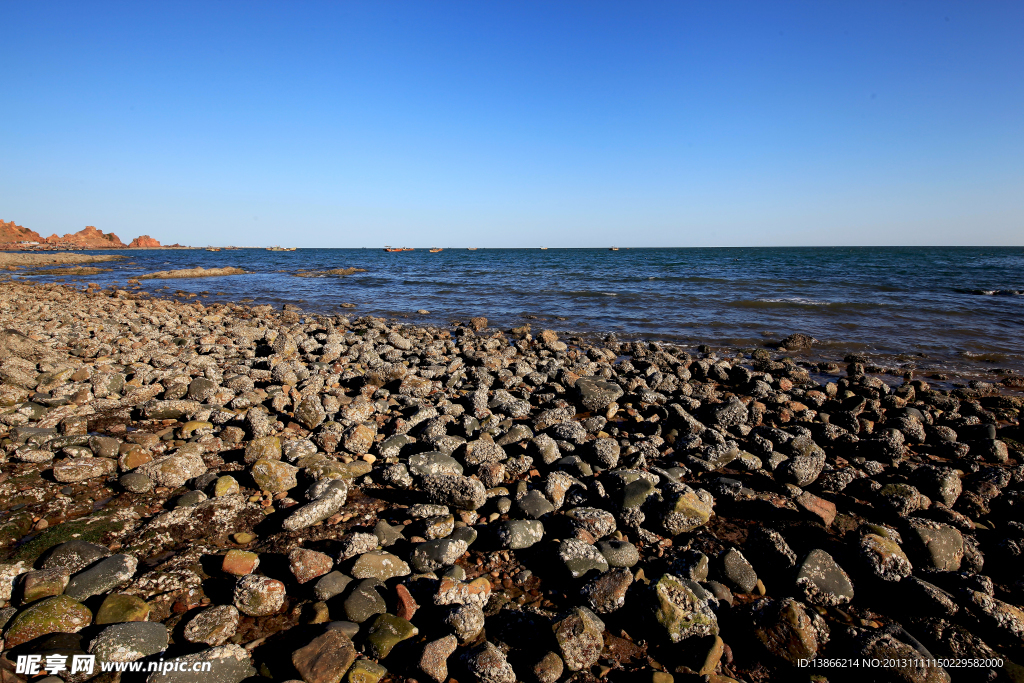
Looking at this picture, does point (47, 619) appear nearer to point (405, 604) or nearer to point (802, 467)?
point (405, 604)

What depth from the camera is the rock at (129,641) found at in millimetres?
2172

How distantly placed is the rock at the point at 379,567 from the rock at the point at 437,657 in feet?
2.10

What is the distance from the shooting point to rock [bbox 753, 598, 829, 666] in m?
2.42

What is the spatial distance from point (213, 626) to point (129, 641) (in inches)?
13.7

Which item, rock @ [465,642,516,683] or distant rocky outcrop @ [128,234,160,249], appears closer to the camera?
rock @ [465,642,516,683]

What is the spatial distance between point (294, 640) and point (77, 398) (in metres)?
4.85

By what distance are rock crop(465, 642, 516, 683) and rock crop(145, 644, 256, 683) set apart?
1040 millimetres

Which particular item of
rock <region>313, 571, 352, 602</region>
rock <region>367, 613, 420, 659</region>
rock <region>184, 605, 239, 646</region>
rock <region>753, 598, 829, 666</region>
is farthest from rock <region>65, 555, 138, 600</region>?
rock <region>753, 598, 829, 666</region>

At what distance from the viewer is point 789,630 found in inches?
96.7

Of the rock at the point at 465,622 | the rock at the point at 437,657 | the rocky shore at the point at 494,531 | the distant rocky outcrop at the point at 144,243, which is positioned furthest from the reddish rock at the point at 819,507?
the distant rocky outcrop at the point at 144,243

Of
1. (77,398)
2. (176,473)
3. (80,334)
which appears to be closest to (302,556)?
(176,473)

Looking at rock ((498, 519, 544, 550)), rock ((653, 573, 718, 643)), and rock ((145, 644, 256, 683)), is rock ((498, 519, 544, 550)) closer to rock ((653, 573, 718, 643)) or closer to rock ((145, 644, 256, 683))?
rock ((653, 573, 718, 643))

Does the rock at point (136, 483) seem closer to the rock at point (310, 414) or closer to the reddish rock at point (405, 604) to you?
the rock at point (310, 414)

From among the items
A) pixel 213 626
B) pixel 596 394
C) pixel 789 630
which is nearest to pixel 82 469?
pixel 213 626
